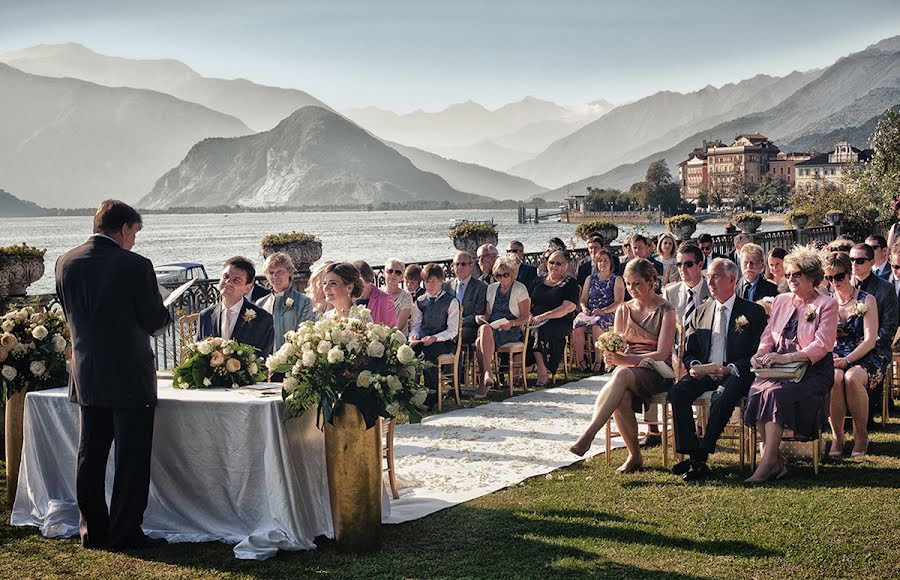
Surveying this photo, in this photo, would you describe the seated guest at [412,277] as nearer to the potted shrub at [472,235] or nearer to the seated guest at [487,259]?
the seated guest at [487,259]

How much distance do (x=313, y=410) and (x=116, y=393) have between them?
3.69ft

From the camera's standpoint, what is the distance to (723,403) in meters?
7.07

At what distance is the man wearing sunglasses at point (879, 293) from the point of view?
314 inches

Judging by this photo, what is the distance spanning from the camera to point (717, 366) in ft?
23.5

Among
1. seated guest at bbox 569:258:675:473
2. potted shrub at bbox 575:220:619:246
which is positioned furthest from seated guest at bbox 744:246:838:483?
potted shrub at bbox 575:220:619:246

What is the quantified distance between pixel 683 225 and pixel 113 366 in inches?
675

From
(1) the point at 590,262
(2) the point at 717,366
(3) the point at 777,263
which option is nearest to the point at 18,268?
(1) the point at 590,262

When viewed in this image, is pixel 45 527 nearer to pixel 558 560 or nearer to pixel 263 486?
pixel 263 486

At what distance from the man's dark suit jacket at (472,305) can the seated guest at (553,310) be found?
0.80 metres

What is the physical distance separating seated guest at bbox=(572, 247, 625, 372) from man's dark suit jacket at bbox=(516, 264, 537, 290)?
0.75m

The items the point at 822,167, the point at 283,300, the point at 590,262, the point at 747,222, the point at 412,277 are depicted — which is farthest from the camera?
the point at 822,167

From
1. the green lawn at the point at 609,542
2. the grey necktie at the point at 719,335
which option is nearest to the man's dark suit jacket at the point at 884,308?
the grey necktie at the point at 719,335

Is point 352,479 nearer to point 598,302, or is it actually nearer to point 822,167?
point 598,302

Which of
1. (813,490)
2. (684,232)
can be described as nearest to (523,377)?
(813,490)
